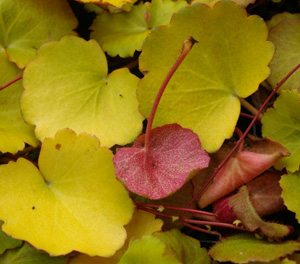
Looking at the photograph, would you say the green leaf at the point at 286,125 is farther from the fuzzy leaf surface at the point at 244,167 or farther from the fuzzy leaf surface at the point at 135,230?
the fuzzy leaf surface at the point at 135,230

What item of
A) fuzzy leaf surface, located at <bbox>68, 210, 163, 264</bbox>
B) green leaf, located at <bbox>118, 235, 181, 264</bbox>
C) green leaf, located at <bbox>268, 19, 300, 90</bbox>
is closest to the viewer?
green leaf, located at <bbox>118, 235, 181, 264</bbox>

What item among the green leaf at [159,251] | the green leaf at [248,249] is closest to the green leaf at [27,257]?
the green leaf at [159,251]

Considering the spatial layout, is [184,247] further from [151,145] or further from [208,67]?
[208,67]

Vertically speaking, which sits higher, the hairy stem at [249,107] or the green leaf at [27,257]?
the hairy stem at [249,107]

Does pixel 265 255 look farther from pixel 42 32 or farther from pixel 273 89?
pixel 42 32

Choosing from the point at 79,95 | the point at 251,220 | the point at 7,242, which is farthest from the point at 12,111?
the point at 251,220

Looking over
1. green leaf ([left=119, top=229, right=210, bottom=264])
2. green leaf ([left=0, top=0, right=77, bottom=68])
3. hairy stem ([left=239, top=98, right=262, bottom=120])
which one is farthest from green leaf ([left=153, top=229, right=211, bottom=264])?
green leaf ([left=0, top=0, right=77, bottom=68])

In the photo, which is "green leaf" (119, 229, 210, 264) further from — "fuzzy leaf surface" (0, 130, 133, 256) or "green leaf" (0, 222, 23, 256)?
"green leaf" (0, 222, 23, 256)
